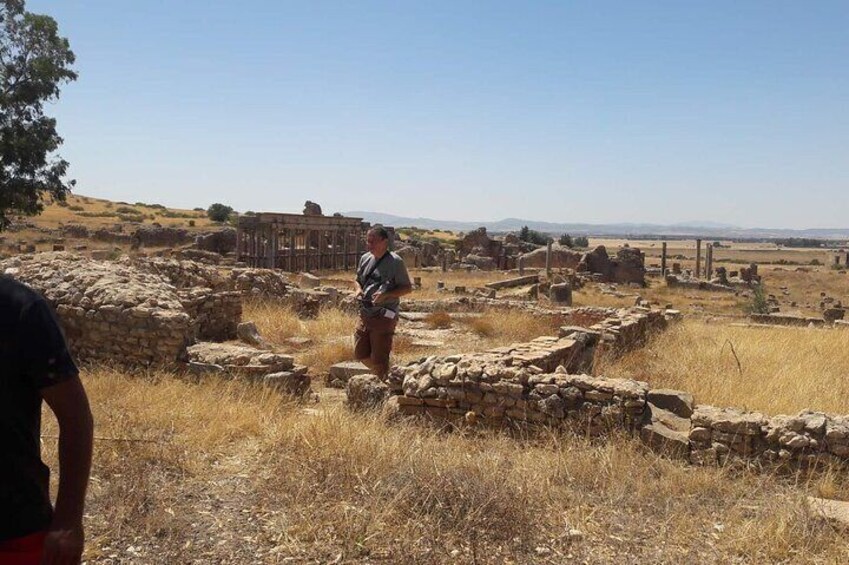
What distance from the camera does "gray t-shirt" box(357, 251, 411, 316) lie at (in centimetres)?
764

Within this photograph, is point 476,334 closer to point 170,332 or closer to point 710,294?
point 170,332

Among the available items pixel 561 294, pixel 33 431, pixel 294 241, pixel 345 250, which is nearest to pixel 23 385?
pixel 33 431

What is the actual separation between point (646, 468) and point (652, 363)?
17.6ft

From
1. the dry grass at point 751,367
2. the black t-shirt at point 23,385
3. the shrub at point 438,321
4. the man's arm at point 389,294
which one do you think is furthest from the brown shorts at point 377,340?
the shrub at point 438,321

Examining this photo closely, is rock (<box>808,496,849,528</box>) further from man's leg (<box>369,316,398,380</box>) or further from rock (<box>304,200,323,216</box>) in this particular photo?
rock (<box>304,200,323,216</box>)

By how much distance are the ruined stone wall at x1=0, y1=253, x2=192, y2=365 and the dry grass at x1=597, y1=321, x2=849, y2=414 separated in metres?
6.14

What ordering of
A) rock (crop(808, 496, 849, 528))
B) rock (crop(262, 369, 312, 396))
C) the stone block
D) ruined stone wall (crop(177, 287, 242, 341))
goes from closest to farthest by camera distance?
rock (crop(808, 496, 849, 528))
rock (crop(262, 369, 312, 396))
the stone block
ruined stone wall (crop(177, 287, 242, 341))

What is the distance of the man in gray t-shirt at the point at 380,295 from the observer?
7.63 metres

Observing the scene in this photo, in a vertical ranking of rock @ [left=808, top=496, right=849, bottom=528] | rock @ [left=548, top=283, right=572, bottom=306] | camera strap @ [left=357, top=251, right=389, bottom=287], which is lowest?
rock @ [left=548, top=283, right=572, bottom=306]

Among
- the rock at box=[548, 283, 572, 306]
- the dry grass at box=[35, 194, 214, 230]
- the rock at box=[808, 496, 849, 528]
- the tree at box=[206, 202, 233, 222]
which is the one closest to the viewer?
the rock at box=[808, 496, 849, 528]

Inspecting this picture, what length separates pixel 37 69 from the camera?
2384 centimetres

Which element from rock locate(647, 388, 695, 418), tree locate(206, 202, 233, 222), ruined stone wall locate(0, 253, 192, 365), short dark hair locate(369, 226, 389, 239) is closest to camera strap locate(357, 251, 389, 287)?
short dark hair locate(369, 226, 389, 239)

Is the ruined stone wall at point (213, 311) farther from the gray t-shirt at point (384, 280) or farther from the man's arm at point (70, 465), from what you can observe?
the man's arm at point (70, 465)

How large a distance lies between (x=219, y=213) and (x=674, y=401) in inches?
2588
